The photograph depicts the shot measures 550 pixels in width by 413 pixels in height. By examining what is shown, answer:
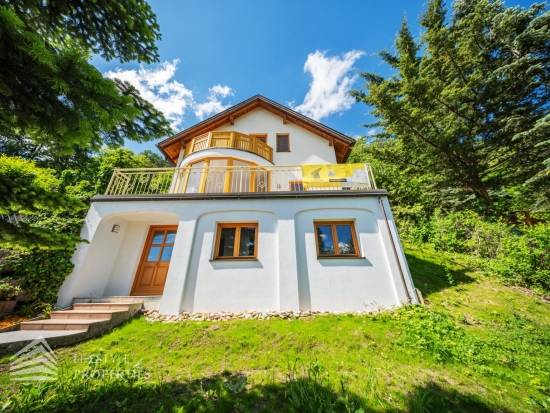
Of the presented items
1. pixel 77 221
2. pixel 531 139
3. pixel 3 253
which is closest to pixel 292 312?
pixel 77 221

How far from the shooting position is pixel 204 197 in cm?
670

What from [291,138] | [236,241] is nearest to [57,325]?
[236,241]

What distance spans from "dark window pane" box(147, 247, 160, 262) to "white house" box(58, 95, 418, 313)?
A: 0.04 metres

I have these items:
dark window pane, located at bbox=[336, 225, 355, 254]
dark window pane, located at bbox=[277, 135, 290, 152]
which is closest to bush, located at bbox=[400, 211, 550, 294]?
dark window pane, located at bbox=[336, 225, 355, 254]

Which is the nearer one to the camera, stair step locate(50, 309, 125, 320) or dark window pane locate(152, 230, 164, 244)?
stair step locate(50, 309, 125, 320)

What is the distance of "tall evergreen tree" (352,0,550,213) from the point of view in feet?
33.9

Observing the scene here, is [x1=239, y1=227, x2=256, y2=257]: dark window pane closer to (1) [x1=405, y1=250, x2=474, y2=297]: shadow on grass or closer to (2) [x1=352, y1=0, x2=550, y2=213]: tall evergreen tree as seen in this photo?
(1) [x1=405, y1=250, x2=474, y2=297]: shadow on grass

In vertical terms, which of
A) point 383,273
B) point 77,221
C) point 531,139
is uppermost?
point 531,139

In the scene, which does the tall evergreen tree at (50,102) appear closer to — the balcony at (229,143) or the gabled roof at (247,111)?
the balcony at (229,143)

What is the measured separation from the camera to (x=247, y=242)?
21.2 feet

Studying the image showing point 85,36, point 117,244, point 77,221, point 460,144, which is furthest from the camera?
point 460,144

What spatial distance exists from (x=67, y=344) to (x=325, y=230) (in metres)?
6.63

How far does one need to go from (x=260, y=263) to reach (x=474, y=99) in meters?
15.4

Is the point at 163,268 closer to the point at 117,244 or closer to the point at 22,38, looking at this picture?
the point at 117,244
